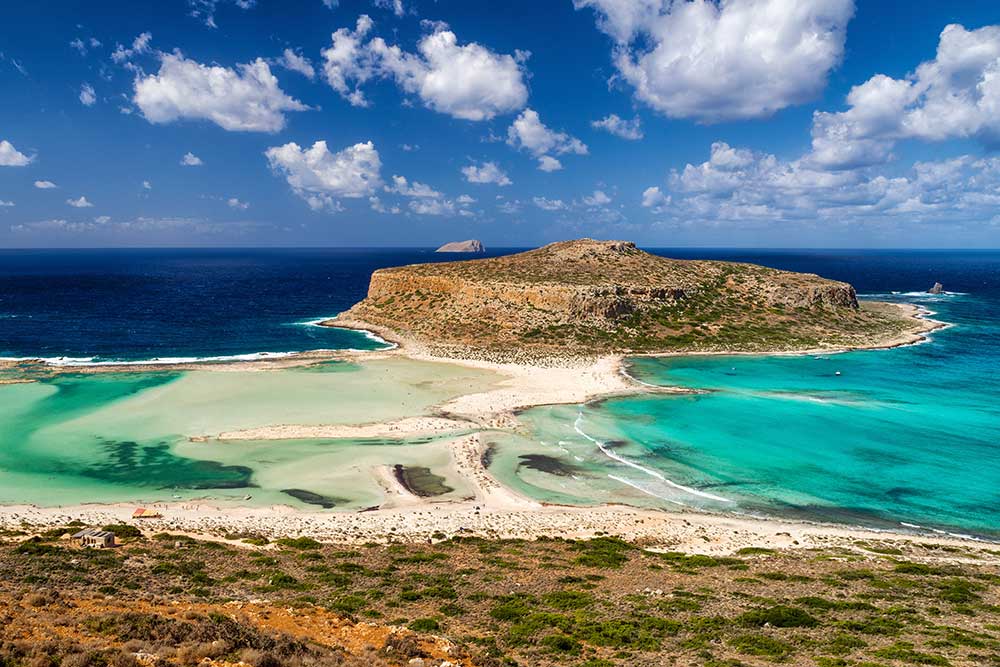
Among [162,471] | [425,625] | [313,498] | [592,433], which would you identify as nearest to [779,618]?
[425,625]

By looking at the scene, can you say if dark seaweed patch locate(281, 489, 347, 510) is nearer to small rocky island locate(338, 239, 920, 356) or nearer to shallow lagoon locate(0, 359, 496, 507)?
shallow lagoon locate(0, 359, 496, 507)

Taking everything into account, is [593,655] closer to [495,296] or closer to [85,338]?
[495,296]

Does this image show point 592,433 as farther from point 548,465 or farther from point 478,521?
point 478,521

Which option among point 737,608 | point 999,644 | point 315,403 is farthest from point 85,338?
point 999,644

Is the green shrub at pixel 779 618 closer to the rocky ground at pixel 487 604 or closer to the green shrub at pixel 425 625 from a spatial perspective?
the rocky ground at pixel 487 604

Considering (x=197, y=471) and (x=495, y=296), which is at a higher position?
(x=495, y=296)

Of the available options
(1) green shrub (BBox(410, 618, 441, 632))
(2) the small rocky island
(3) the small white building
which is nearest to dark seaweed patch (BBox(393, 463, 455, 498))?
(1) green shrub (BBox(410, 618, 441, 632))
